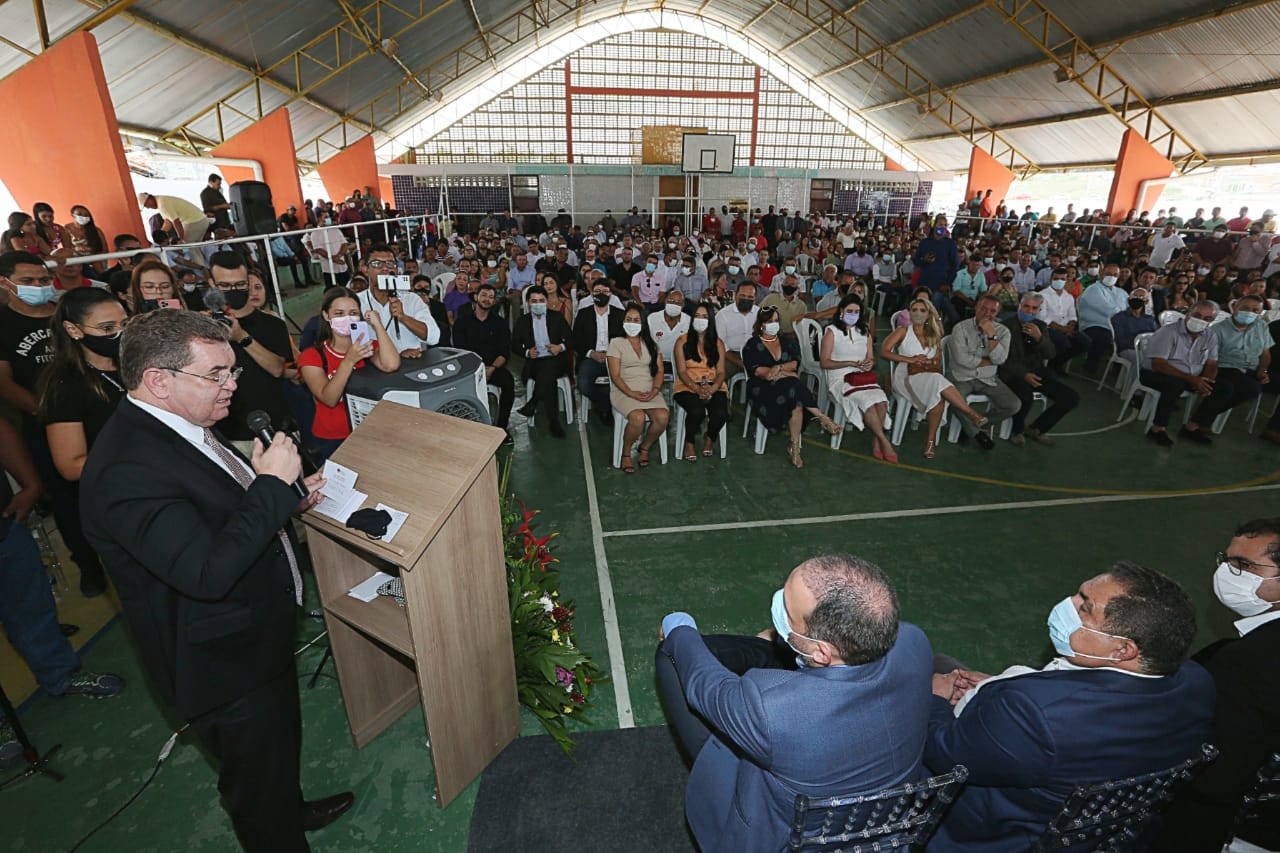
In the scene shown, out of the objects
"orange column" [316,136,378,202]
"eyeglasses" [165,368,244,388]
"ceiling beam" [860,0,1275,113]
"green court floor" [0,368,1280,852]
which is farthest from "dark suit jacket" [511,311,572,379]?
"orange column" [316,136,378,202]

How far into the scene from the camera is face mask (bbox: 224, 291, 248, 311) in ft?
10.9

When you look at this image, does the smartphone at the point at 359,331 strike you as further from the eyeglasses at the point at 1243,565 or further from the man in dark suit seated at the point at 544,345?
the eyeglasses at the point at 1243,565

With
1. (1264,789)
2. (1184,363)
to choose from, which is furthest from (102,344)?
(1184,363)

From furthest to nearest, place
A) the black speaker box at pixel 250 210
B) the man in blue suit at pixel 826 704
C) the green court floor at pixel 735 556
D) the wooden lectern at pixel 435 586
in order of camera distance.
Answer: the black speaker box at pixel 250 210
the green court floor at pixel 735 556
the wooden lectern at pixel 435 586
the man in blue suit at pixel 826 704

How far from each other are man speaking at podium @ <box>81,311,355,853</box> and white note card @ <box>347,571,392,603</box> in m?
0.53

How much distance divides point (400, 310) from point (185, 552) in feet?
11.0

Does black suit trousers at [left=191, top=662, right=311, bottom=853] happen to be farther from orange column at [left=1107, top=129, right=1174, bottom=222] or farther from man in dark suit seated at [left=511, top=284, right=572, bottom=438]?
orange column at [left=1107, top=129, right=1174, bottom=222]

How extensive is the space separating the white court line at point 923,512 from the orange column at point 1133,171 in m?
14.8

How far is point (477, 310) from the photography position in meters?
5.80

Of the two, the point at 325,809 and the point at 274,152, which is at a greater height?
the point at 274,152

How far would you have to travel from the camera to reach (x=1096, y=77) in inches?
626

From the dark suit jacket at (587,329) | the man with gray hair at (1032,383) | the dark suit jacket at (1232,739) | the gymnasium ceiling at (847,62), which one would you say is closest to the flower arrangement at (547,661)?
the dark suit jacket at (1232,739)

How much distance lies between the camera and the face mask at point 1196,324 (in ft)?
17.8

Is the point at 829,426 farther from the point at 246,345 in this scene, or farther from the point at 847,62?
the point at 847,62
